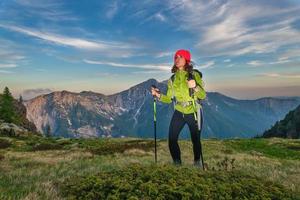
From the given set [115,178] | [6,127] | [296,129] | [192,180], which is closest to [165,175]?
[192,180]

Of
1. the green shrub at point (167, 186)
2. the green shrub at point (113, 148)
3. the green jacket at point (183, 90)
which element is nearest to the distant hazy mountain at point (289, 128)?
the green shrub at point (113, 148)

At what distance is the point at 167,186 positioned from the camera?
6578mm

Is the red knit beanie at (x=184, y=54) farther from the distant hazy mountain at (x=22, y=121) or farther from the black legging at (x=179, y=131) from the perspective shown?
the distant hazy mountain at (x=22, y=121)

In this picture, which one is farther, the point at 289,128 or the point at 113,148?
the point at 289,128

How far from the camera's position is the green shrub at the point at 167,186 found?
21.1 ft

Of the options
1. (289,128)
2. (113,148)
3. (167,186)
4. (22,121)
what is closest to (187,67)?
(167,186)

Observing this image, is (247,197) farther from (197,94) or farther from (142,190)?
(197,94)

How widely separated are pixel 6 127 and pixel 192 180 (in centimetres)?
6290

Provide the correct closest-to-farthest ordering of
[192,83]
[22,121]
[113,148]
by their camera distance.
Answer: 1. [192,83]
2. [113,148]
3. [22,121]

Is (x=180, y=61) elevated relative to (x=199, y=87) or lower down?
elevated

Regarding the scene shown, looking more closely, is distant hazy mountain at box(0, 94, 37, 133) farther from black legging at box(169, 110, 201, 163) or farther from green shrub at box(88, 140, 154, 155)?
black legging at box(169, 110, 201, 163)

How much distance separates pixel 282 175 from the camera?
1202 centimetres

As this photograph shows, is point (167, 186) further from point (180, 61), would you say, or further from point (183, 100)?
point (180, 61)

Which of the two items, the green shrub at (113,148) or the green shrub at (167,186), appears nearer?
the green shrub at (167,186)
